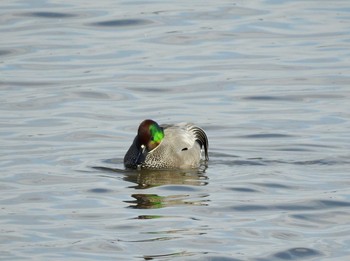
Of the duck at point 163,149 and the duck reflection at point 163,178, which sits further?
the duck at point 163,149

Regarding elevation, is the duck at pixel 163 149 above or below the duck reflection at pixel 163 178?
above

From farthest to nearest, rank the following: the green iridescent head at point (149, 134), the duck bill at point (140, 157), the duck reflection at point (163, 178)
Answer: the green iridescent head at point (149, 134) → the duck bill at point (140, 157) → the duck reflection at point (163, 178)

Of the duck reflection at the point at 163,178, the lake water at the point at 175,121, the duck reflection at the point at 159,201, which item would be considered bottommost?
the duck reflection at the point at 163,178

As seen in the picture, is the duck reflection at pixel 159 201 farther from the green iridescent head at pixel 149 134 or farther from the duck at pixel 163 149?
the green iridescent head at pixel 149 134

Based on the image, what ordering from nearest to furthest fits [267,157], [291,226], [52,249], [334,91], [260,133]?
[52,249], [291,226], [267,157], [260,133], [334,91]

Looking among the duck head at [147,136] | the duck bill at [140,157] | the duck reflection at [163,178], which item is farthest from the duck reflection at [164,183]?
the duck head at [147,136]

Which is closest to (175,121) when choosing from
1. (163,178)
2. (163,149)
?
(163,149)

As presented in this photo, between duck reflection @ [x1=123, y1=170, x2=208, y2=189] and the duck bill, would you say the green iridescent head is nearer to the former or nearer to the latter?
the duck bill

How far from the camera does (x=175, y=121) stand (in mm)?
18219

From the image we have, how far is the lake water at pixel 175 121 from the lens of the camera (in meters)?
12.2

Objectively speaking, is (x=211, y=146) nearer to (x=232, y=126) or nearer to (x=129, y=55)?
(x=232, y=126)

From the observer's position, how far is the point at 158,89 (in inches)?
799

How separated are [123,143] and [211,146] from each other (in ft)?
3.63

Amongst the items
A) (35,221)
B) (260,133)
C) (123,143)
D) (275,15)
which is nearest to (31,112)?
(123,143)
